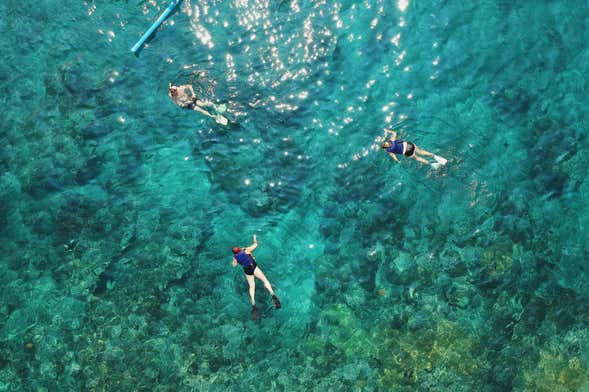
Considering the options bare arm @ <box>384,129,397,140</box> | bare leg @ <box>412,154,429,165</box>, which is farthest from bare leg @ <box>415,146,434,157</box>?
bare arm @ <box>384,129,397,140</box>

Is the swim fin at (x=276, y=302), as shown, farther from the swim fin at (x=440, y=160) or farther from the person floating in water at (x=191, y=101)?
the swim fin at (x=440, y=160)

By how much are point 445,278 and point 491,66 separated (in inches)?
205

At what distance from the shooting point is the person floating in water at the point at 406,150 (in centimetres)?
946

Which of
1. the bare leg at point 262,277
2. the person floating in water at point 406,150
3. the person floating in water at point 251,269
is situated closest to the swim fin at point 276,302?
the person floating in water at point 251,269

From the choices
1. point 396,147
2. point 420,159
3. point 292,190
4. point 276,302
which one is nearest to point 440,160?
point 420,159

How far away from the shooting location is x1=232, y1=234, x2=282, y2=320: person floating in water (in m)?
9.31

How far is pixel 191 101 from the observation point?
9883 mm

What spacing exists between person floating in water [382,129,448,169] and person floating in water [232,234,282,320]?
3728mm

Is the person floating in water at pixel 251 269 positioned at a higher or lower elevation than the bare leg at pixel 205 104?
lower

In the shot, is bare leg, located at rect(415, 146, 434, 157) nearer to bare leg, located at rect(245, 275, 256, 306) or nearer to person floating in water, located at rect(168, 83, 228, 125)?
person floating in water, located at rect(168, 83, 228, 125)

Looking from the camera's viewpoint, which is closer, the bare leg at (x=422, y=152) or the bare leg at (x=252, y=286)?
the bare leg at (x=252, y=286)

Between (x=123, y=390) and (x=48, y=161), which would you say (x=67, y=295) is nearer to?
(x=123, y=390)

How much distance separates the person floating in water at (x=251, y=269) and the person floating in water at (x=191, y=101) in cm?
310

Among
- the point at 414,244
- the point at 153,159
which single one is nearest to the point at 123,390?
the point at 153,159
